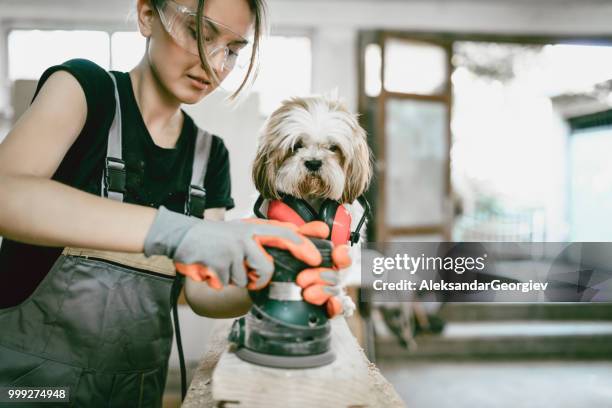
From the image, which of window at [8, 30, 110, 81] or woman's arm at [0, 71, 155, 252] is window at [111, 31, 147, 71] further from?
woman's arm at [0, 71, 155, 252]

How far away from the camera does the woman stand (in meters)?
0.76

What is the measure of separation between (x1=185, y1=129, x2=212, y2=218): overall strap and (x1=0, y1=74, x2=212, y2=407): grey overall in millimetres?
128

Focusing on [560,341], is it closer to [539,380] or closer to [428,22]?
[539,380]

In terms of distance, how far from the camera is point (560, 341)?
12.0 ft

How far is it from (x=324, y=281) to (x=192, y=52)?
1.62 feet

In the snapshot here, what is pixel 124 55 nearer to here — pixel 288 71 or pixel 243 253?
pixel 243 253

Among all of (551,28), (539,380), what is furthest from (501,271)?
(551,28)

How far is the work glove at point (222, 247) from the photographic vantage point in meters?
0.55

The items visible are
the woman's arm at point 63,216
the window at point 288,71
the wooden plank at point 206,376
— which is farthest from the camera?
the window at point 288,71

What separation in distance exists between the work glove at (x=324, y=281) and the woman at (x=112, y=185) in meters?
0.21

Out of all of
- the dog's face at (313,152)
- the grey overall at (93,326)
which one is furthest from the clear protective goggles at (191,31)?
the dog's face at (313,152)

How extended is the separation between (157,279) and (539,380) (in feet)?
10.3

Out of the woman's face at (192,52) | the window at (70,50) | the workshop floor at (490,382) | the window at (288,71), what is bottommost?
the workshop floor at (490,382)

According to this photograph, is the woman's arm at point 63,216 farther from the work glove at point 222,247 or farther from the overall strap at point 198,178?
the overall strap at point 198,178
